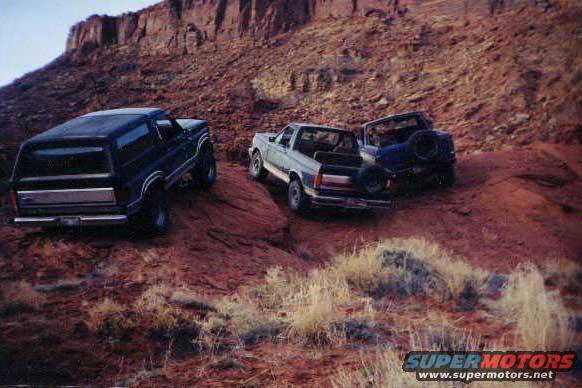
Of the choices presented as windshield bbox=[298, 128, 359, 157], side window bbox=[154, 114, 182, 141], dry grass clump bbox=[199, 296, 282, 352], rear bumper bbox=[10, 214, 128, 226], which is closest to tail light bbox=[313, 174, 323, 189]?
windshield bbox=[298, 128, 359, 157]

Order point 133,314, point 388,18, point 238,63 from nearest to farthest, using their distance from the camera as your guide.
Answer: point 133,314
point 388,18
point 238,63

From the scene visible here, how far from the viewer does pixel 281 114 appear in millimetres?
21906

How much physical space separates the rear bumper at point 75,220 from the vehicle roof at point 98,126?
3.56ft

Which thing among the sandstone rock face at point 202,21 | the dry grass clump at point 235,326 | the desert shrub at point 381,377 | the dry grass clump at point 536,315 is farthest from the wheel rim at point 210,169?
the sandstone rock face at point 202,21

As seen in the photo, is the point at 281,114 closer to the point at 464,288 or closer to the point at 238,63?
the point at 238,63

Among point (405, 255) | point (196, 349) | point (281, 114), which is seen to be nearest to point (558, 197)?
point (405, 255)

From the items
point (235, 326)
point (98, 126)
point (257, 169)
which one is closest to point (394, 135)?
point (257, 169)

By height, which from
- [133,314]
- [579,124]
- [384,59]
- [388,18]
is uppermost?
[388,18]

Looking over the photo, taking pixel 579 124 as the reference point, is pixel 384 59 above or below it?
above

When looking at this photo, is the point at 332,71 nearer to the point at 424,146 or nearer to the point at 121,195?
the point at 424,146

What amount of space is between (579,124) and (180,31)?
91.7ft

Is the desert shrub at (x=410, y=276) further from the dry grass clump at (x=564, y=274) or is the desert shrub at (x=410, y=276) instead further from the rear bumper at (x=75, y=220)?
the rear bumper at (x=75, y=220)

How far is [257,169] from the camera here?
12.4 meters

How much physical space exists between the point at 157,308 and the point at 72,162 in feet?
8.54
